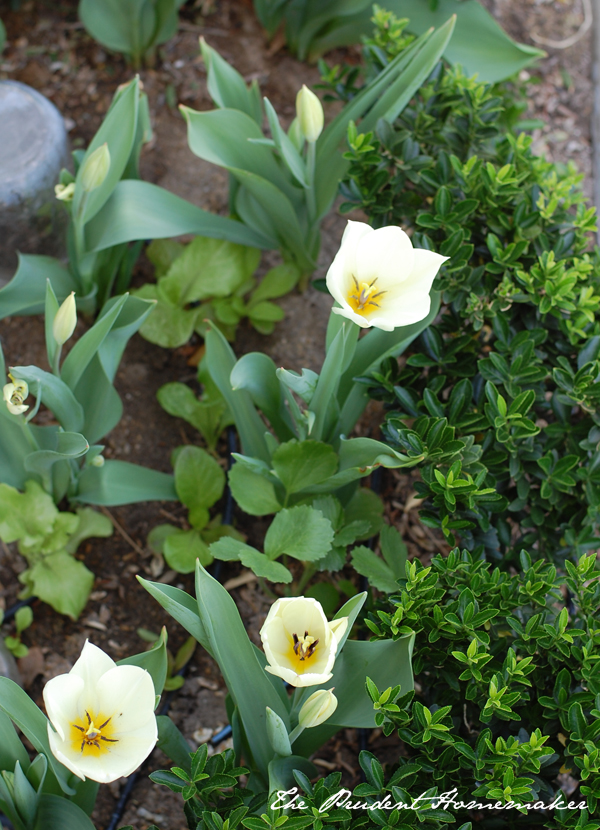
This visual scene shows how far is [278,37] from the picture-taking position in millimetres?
2361

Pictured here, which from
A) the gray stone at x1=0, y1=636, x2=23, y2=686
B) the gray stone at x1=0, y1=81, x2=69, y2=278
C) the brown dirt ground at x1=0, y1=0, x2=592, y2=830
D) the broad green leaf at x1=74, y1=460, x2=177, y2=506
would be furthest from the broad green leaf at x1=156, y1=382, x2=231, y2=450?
the gray stone at x1=0, y1=636, x2=23, y2=686

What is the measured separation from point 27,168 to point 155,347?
1.74ft

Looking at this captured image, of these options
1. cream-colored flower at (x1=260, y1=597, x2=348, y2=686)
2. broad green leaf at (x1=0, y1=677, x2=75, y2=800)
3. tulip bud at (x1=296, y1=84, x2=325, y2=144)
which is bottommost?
broad green leaf at (x1=0, y1=677, x2=75, y2=800)

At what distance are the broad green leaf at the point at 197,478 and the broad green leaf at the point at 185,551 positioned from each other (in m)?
0.07

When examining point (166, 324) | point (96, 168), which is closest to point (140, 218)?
point (96, 168)

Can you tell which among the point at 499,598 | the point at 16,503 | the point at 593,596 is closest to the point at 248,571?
the point at 16,503

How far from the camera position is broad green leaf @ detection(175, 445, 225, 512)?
1613 mm

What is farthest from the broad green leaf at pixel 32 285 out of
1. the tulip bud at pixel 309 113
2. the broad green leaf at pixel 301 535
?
the broad green leaf at pixel 301 535

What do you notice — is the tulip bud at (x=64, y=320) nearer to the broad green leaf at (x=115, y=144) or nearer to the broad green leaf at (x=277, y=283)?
the broad green leaf at (x=115, y=144)

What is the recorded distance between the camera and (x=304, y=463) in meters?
1.35

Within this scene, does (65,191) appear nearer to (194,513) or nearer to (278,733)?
(194,513)

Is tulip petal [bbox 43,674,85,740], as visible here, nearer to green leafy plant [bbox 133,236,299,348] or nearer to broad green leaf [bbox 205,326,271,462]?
broad green leaf [bbox 205,326,271,462]

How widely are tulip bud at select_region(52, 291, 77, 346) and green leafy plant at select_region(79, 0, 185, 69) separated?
1.23 metres

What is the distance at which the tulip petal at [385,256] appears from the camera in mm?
1097
